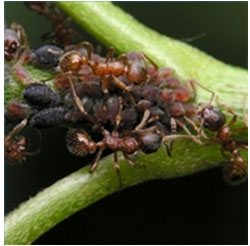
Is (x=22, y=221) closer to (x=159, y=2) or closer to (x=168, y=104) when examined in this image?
(x=168, y=104)

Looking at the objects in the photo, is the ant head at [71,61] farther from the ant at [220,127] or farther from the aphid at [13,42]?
the ant at [220,127]


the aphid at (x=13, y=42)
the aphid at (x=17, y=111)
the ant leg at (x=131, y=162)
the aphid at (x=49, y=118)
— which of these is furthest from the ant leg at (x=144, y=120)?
the aphid at (x=13, y=42)

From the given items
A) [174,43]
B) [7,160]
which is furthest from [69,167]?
[174,43]

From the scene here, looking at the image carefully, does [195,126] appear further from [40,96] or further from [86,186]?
[40,96]

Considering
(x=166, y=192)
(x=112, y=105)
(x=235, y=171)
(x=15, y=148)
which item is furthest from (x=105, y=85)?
Answer: (x=166, y=192)

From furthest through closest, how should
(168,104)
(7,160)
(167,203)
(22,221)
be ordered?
(167,203) < (7,160) < (168,104) < (22,221)

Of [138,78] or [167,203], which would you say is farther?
[167,203]

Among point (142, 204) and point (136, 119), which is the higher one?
point (136, 119)
